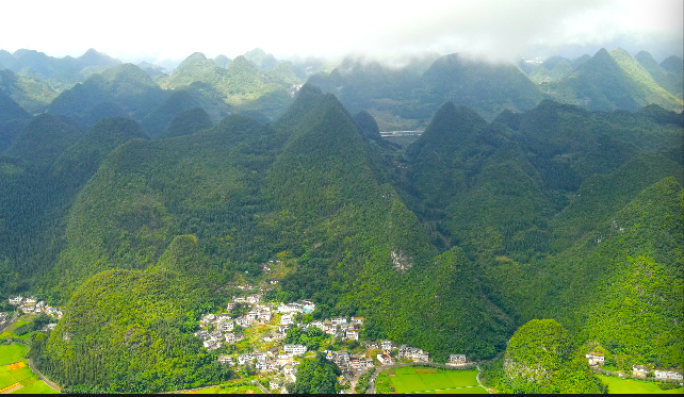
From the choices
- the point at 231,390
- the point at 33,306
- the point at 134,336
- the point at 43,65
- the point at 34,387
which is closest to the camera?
the point at 231,390

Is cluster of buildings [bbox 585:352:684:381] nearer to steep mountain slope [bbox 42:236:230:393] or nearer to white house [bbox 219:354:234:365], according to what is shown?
white house [bbox 219:354:234:365]

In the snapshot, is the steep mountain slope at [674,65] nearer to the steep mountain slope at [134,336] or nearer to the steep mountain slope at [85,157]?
the steep mountain slope at [85,157]

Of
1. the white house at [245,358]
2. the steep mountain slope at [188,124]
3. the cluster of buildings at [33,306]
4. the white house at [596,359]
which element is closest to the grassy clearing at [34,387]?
the cluster of buildings at [33,306]

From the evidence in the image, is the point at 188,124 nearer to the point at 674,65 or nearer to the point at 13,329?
the point at 13,329

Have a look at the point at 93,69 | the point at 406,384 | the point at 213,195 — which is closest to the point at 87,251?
the point at 213,195

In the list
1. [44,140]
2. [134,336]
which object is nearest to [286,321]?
[134,336]
